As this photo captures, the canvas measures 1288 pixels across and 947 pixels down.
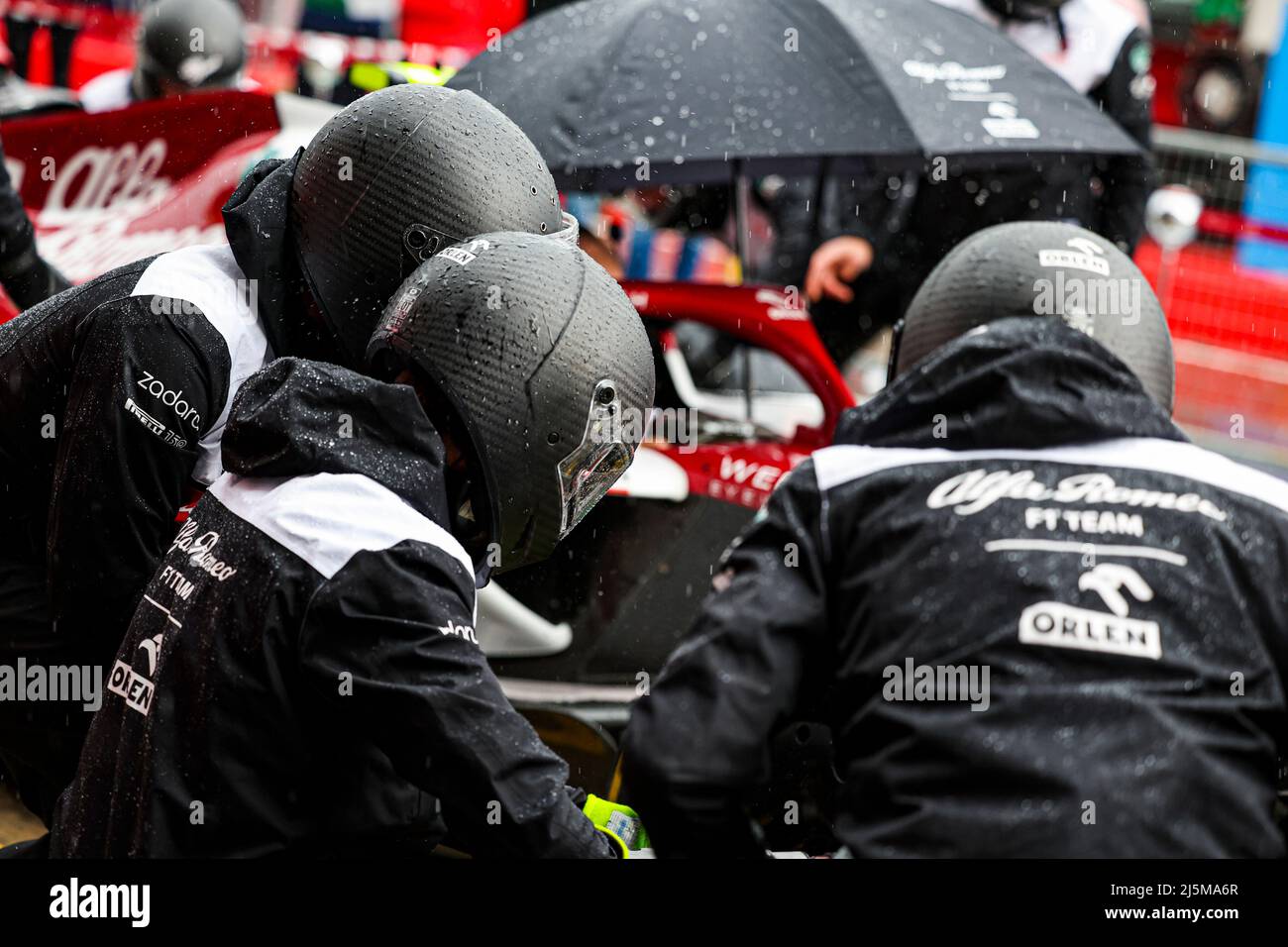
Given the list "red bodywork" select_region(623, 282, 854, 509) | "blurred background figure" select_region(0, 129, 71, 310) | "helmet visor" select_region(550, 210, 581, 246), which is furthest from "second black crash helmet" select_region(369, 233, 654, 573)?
"blurred background figure" select_region(0, 129, 71, 310)

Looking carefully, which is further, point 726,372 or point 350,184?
point 726,372

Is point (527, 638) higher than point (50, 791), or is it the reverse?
point (50, 791)

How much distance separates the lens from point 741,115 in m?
4.39

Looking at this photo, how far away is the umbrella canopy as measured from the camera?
14.3ft

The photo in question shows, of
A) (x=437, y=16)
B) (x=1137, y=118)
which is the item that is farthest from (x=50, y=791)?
(x=437, y=16)

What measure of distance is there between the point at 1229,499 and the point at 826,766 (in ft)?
3.77

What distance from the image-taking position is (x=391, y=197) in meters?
2.95

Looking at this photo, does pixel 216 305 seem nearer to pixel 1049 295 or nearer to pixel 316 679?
pixel 316 679

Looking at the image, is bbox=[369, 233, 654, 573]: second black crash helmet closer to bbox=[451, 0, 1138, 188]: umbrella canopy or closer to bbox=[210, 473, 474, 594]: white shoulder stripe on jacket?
bbox=[210, 473, 474, 594]: white shoulder stripe on jacket

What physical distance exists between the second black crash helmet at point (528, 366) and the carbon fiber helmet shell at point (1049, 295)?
51 centimetres

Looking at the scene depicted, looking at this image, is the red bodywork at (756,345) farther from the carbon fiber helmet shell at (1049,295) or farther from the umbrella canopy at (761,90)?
the carbon fiber helmet shell at (1049,295)
